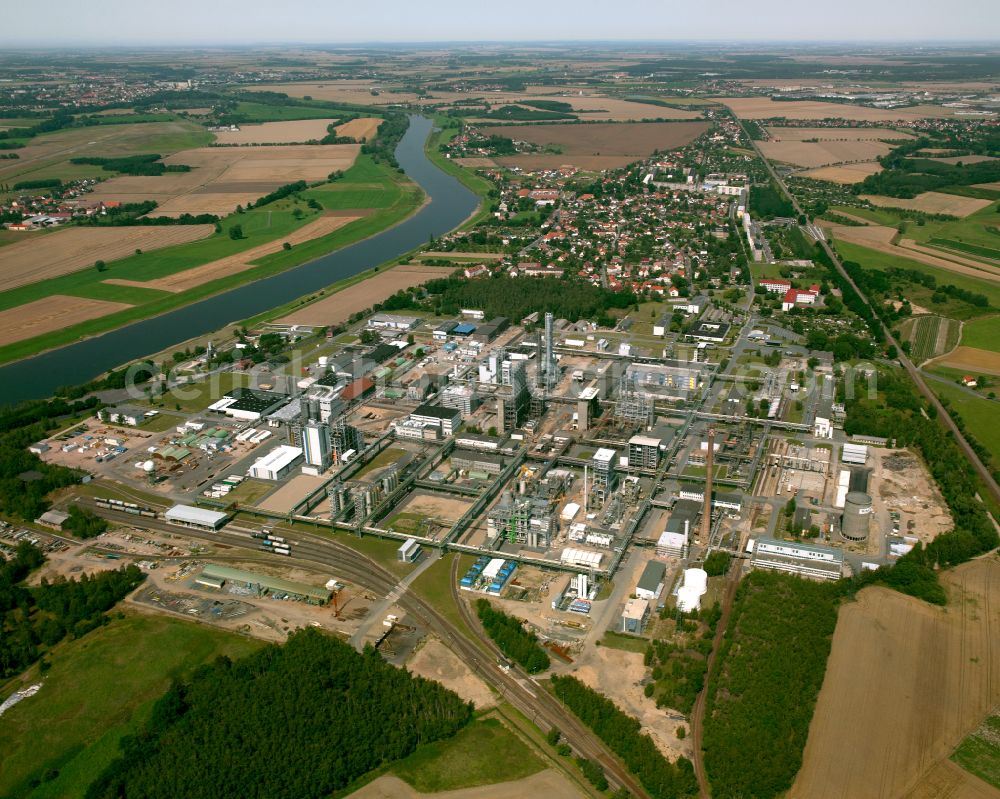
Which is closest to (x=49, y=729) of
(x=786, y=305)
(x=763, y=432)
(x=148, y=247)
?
(x=763, y=432)

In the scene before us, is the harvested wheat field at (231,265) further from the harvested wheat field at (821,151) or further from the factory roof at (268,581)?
the harvested wheat field at (821,151)

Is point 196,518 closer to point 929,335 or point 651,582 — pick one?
point 651,582

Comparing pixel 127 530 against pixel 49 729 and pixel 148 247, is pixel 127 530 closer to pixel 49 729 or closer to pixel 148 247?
pixel 49 729

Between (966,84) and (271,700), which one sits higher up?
(966,84)

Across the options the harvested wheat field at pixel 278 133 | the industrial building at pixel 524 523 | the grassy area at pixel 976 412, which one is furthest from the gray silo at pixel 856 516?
the harvested wheat field at pixel 278 133

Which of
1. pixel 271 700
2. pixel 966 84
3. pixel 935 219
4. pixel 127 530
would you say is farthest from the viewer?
pixel 966 84

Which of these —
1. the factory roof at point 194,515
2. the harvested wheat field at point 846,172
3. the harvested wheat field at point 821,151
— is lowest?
the factory roof at point 194,515
